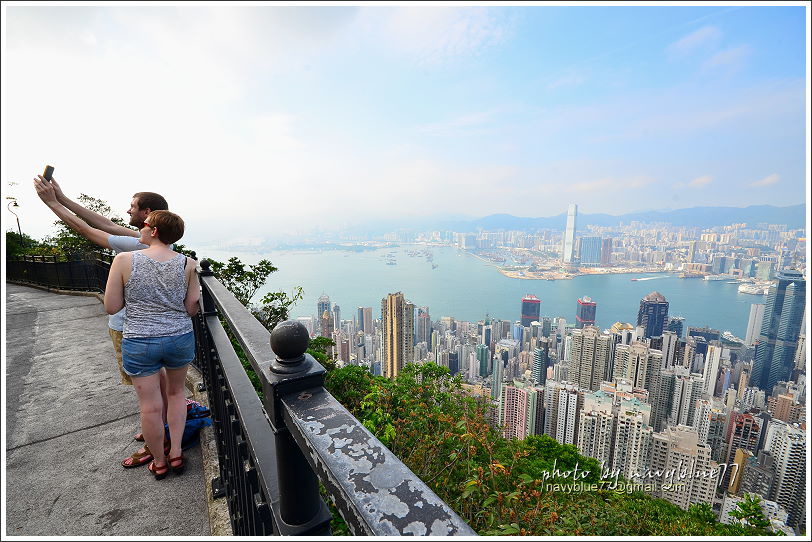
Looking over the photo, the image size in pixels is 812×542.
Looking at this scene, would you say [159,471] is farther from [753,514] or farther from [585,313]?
[585,313]

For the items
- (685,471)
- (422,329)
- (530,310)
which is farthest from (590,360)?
(530,310)

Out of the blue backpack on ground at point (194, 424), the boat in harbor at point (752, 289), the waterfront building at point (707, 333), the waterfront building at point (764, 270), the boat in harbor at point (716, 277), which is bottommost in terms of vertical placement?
the waterfront building at point (707, 333)

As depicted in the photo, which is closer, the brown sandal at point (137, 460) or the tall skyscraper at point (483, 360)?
the brown sandal at point (137, 460)

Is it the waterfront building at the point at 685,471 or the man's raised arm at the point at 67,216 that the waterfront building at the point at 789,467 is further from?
the man's raised arm at the point at 67,216

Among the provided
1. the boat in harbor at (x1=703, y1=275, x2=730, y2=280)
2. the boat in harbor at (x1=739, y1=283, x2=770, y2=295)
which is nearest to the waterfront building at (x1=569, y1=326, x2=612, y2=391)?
the boat in harbor at (x1=739, y1=283, x2=770, y2=295)

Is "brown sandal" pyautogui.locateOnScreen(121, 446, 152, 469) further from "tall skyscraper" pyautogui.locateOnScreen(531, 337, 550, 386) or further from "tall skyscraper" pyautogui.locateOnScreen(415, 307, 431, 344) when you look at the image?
"tall skyscraper" pyautogui.locateOnScreen(415, 307, 431, 344)

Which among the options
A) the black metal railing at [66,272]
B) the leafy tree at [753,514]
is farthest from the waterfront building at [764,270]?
the black metal railing at [66,272]
